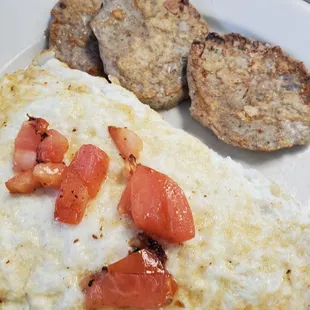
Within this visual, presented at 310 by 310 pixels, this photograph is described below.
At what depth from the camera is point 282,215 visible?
3.11 meters

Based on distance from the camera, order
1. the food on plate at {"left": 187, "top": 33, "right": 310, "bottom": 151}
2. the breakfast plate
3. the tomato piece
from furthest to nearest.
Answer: the food on plate at {"left": 187, "top": 33, "right": 310, "bottom": 151} < the tomato piece < the breakfast plate

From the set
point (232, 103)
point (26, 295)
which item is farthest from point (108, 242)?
point (232, 103)

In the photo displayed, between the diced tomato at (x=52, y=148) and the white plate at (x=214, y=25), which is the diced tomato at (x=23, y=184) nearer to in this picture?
the diced tomato at (x=52, y=148)

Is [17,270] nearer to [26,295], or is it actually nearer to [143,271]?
[26,295]

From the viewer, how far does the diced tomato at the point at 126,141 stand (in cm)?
315

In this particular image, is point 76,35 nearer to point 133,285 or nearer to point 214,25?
point 214,25

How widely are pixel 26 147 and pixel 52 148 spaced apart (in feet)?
0.59

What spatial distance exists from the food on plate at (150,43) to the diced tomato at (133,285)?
1.75 metres

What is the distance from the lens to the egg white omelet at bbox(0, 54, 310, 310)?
110 inches

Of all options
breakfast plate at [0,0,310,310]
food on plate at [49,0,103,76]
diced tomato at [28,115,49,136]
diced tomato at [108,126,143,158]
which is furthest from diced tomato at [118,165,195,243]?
food on plate at [49,0,103,76]

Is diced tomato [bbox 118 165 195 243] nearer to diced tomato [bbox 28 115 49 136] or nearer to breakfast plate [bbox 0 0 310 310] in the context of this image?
breakfast plate [bbox 0 0 310 310]

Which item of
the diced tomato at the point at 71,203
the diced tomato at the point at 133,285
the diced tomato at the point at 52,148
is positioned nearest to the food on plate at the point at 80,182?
the diced tomato at the point at 71,203

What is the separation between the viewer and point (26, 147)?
312cm

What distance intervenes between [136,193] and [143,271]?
420mm
